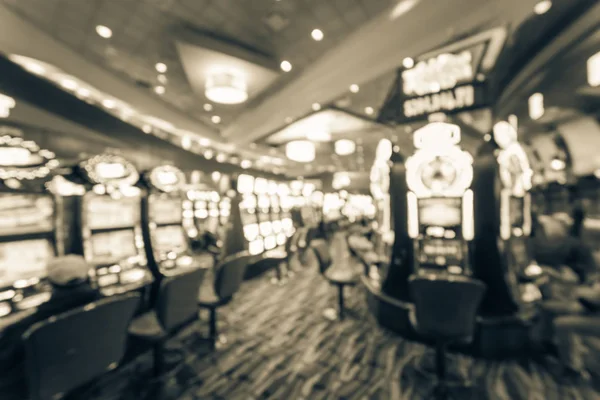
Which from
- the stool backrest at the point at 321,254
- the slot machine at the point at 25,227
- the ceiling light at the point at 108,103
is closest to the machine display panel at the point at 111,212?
the slot machine at the point at 25,227

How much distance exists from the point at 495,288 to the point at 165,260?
129 inches

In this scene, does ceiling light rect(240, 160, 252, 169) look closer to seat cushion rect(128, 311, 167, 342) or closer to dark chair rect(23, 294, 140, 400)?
seat cushion rect(128, 311, 167, 342)

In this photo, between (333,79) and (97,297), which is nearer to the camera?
(97,297)

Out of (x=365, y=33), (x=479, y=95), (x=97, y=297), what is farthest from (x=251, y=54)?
(x=97, y=297)

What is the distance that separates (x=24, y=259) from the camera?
203 cm

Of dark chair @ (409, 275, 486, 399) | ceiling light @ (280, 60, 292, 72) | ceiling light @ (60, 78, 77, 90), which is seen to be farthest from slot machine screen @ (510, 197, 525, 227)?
ceiling light @ (60, 78, 77, 90)

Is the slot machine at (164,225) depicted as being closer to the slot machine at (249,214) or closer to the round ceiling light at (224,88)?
the round ceiling light at (224,88)

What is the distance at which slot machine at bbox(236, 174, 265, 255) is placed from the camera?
5595mm

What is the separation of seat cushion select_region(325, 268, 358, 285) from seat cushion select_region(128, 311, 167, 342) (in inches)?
77.9

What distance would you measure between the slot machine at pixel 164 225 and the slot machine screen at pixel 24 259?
3.01ft

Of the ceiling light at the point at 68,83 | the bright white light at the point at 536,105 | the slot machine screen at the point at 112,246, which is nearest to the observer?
the slot machine screen at the point at 112,246

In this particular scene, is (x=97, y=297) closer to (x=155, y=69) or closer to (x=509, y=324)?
(x=509, y=324)

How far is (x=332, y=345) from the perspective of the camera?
304cm

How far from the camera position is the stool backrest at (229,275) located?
105 inches
